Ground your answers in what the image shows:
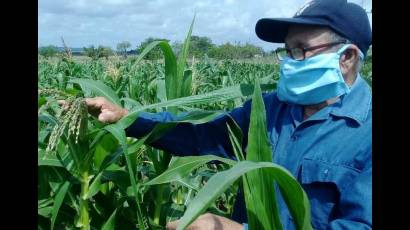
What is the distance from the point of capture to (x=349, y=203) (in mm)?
1402

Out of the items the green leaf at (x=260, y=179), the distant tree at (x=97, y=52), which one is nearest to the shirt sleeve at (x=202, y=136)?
the green leaf at (x=260, y=179)

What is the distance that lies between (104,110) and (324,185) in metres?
0.84

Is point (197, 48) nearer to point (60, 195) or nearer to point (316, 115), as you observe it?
point (316, 115)

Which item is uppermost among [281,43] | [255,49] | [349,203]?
[255,49]

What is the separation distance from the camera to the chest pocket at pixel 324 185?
1.51 metres

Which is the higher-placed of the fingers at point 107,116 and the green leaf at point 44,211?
the fingers at point 107,116

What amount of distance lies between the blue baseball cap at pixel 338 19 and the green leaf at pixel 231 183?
34.4 inches

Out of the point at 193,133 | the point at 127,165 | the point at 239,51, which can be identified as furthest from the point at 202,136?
A: the point at 239,51

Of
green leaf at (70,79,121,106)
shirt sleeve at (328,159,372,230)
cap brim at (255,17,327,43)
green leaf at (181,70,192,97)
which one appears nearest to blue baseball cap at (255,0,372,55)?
cap brim at (255,17,327,43)

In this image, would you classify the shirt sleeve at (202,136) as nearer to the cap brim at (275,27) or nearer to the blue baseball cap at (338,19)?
the cap brim at (275,27)
